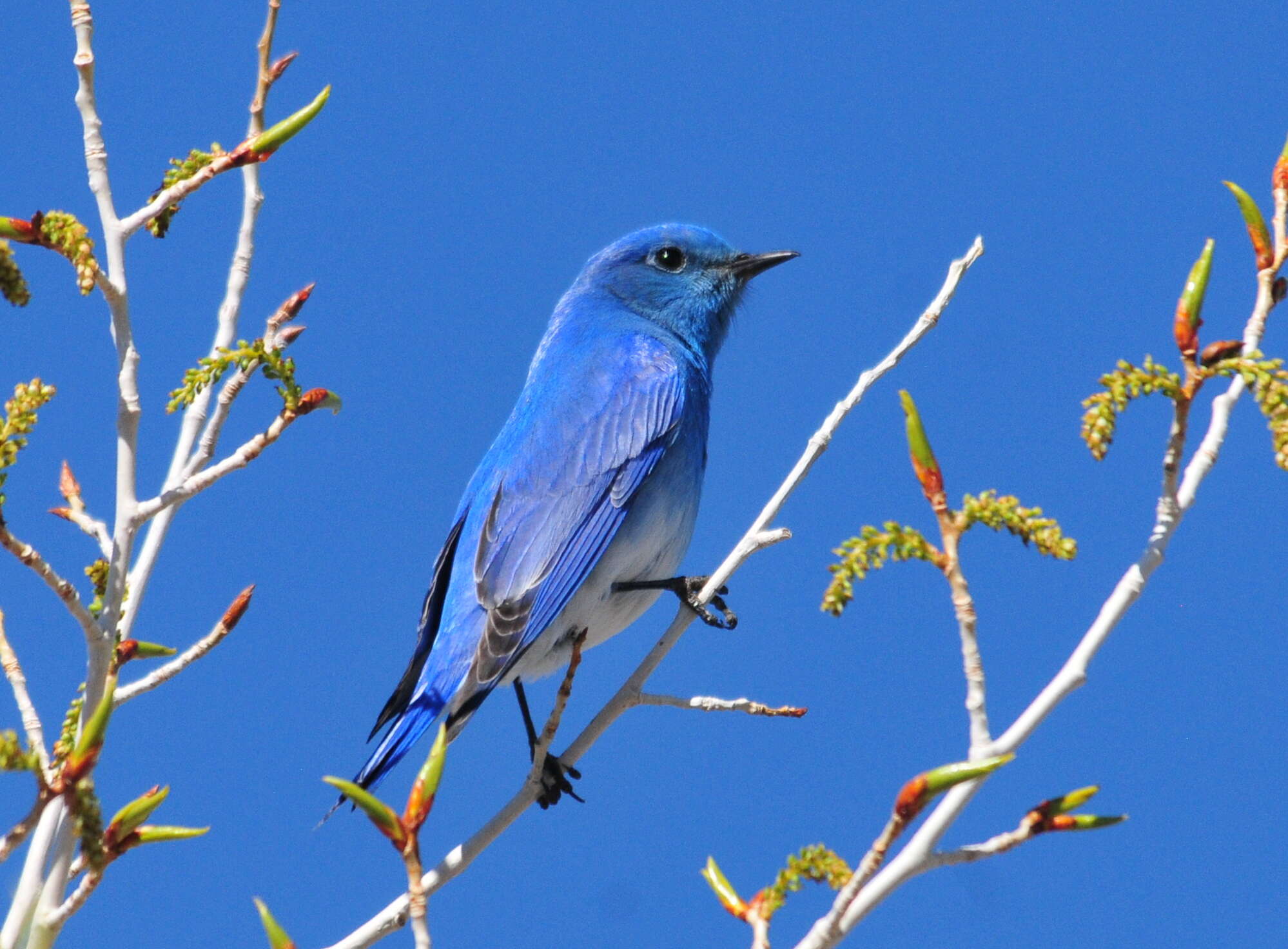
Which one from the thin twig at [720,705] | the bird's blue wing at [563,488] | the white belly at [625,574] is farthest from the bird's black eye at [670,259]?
the thin twig at [720,705]

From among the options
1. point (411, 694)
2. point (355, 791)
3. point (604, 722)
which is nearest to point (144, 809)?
point (355, 791)

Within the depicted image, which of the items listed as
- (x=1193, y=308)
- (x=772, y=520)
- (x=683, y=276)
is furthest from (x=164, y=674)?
(x=683, y=276)

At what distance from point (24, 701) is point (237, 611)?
1.88 feet

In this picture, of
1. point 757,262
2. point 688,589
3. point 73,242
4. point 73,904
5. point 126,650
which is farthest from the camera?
point 757,262

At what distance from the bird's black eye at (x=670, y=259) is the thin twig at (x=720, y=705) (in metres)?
3.21

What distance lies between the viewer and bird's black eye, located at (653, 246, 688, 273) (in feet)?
19.2

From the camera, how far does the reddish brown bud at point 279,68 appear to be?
3.12 meters

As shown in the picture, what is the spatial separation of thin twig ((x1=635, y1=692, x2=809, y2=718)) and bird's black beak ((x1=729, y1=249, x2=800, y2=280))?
10.5 feet

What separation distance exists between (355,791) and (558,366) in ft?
11.7

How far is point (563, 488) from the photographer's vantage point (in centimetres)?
467

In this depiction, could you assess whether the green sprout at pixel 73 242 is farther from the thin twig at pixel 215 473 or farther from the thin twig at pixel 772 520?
the thin twig at pixel 772 520

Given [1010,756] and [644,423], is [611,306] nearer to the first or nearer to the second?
[644,423]

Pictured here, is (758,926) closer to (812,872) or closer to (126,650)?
(812,872)

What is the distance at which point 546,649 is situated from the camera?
455cm
